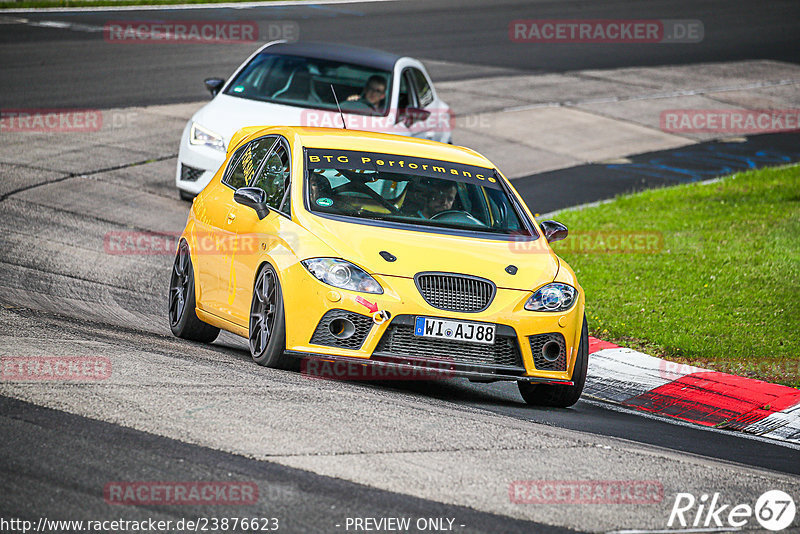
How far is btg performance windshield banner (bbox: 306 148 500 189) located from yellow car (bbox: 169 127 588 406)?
0.4 inches

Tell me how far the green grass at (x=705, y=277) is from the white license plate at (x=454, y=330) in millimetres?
3226

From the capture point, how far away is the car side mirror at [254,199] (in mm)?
8680

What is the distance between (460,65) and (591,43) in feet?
22.1

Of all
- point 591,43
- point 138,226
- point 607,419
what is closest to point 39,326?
point 607,419

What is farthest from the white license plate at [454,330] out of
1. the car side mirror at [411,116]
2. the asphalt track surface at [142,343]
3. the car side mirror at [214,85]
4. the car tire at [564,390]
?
the car side mirror at [214,85]

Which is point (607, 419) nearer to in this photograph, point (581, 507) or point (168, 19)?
point (581, 507)

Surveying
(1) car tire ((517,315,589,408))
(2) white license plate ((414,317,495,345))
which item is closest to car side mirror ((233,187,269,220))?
(2) white license plate ((414,317,495,345))
